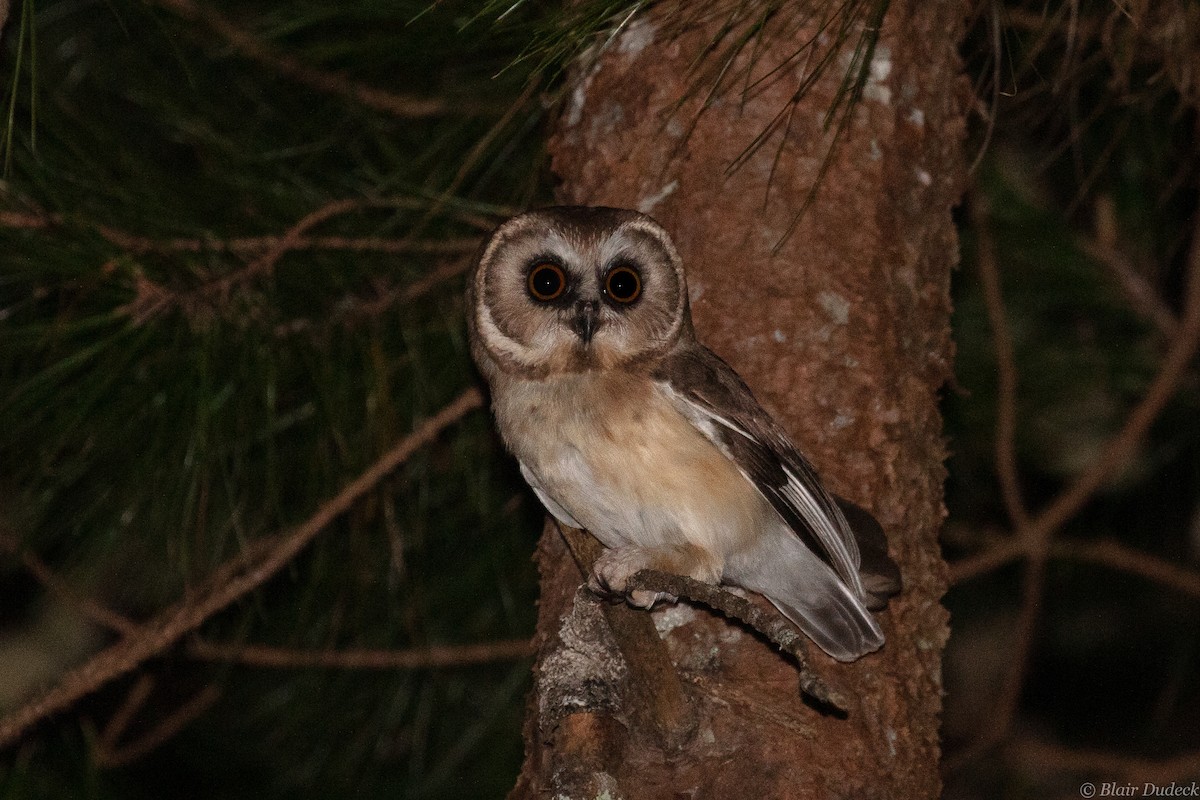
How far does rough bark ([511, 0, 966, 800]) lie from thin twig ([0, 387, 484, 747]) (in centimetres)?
66

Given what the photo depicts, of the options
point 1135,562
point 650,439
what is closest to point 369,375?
point 650,439

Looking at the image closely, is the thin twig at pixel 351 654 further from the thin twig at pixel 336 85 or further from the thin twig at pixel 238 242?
the thin twig at pixel 336 85

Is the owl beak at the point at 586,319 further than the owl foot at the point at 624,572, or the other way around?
the owl beak at the point at 586,319

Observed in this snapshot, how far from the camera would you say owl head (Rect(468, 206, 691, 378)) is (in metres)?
2.86

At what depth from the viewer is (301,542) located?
3191 millimetres

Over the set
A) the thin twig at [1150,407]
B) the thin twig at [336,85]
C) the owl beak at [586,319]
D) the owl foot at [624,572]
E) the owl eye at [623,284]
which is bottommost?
the thin twig at [1150,407]

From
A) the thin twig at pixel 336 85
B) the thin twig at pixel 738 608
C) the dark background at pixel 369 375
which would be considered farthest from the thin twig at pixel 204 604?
the thin twig at pixel 738 608

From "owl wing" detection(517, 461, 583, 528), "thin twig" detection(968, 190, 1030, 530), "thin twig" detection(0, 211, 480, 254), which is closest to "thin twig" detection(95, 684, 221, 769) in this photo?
"thin twig" detection(0, 211, 480, 254)

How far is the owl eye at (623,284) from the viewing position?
9.56 feet

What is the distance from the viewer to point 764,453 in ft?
8.98

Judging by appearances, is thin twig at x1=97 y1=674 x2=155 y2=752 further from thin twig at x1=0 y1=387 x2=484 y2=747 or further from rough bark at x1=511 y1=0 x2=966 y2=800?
rough bark at x1=511 y1=0 x2=966 y2=800

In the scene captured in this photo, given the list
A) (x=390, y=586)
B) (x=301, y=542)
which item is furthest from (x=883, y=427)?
(x=390, y=586)

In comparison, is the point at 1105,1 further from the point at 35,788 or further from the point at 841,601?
the point at 35,788

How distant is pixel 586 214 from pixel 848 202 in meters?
0.57
